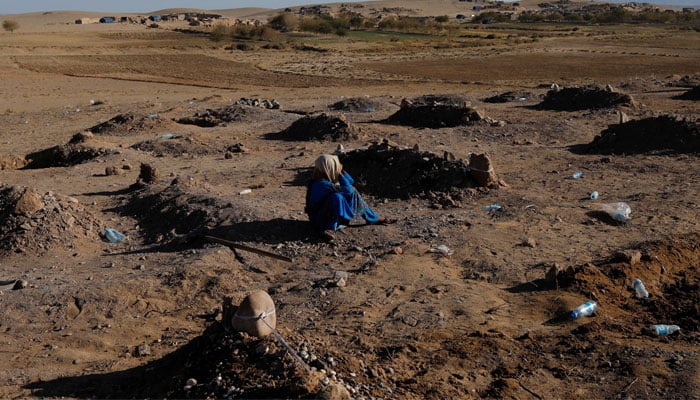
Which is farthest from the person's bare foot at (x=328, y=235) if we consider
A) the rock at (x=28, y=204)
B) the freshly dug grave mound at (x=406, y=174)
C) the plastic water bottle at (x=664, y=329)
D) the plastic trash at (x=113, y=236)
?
the plastic water bottle at (x=664, y=329)

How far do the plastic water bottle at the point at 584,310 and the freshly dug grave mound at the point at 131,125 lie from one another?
37.9 ft

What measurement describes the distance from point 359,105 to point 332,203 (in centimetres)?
1060

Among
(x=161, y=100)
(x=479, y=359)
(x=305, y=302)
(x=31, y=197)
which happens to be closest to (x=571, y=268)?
(x=479, y=359)

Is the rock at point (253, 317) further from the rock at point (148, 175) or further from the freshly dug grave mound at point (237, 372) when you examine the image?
the rock at point (148, 175)

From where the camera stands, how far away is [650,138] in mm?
12609

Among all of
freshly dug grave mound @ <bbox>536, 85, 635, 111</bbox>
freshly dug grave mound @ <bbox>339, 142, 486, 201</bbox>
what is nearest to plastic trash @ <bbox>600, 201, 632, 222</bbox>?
freshly dug grave mound @ <bbox>339, 142, 486, 201</bbox>

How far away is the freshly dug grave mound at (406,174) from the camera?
32.9 feet

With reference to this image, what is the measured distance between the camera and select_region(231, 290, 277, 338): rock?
4777 millimetres

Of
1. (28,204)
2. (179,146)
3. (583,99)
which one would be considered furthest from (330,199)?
(583,99)

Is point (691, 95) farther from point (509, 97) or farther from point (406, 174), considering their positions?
point (406, 174)

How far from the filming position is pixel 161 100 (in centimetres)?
2241

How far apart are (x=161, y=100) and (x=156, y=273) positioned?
1606 cm

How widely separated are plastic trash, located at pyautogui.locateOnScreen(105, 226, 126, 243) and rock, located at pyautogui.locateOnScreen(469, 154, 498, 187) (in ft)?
15.5

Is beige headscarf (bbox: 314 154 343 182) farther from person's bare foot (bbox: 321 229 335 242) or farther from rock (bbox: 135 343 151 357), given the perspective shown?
rock (bbox: 135 343 151 357)
